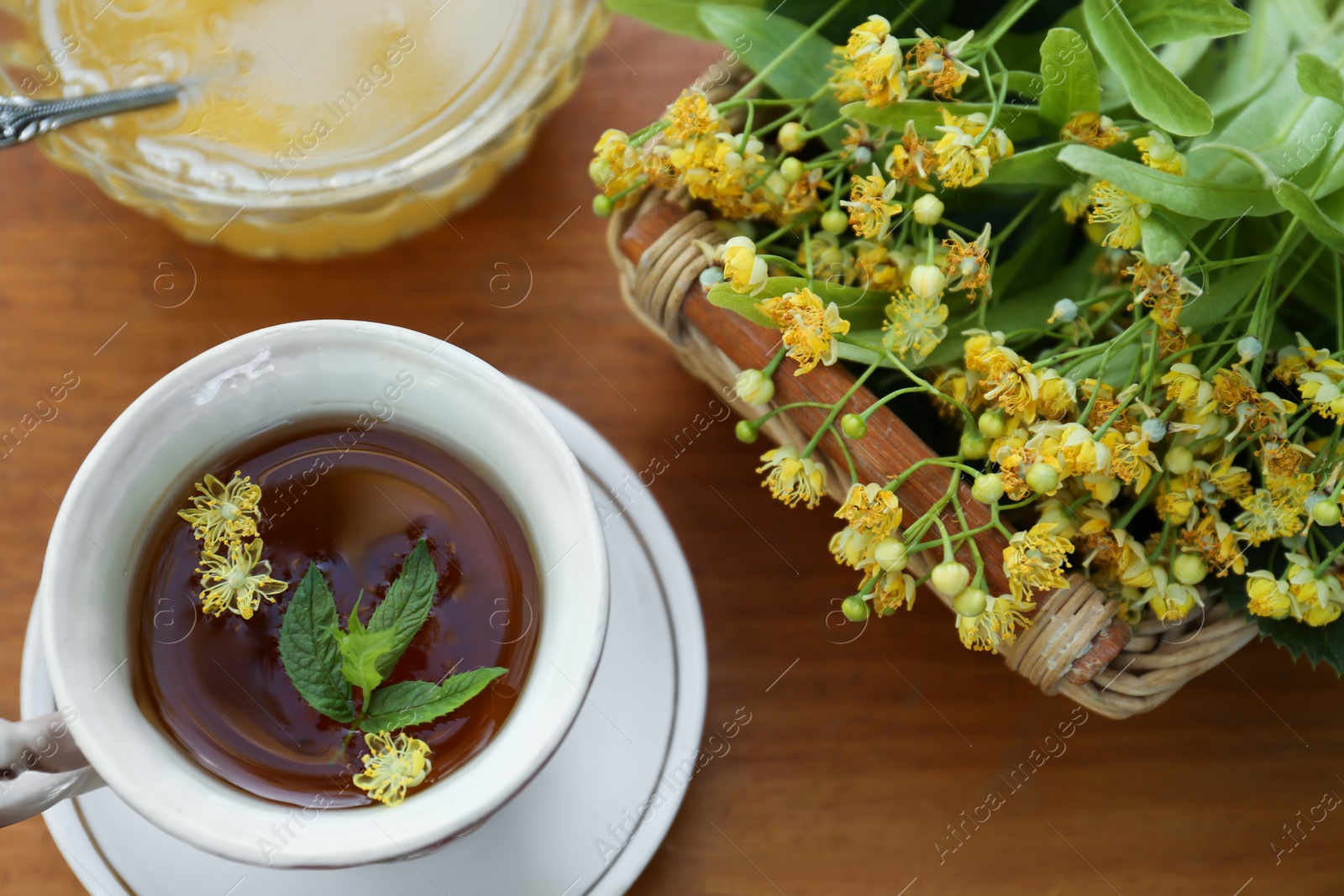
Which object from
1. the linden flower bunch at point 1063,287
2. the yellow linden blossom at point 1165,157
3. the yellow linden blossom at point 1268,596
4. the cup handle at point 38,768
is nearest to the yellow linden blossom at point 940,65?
the linden flower bunch at point 1063,287

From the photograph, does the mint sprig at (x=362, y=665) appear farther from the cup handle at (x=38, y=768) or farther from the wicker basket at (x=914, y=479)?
the wicker basket at (x=914, y=479)

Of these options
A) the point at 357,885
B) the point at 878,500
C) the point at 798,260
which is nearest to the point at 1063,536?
the point at 878,500

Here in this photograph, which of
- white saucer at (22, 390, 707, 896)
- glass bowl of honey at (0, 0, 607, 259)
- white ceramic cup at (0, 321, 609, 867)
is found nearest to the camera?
white ceramic cup at (0, 321, 609, 867)

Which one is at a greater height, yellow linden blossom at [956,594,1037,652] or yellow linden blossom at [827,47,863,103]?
yellow linden blossom at [827,47,863,103]

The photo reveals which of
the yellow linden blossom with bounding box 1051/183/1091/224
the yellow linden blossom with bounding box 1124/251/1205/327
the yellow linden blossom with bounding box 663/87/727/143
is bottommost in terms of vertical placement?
the yellow linden blossom with bounding box 1124/251/1205/327

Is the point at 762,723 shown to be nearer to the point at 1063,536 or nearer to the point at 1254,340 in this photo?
the point at 1063,536

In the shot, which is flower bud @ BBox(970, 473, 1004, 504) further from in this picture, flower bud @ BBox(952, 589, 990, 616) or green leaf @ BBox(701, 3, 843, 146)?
green leaf @ BBox(701, 3, 843, 146)

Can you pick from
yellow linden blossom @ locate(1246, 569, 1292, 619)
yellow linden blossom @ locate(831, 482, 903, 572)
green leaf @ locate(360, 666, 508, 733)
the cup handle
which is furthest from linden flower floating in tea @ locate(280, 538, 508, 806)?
yellow linden blossom @ locate(1246, 569, 1292, 619)
